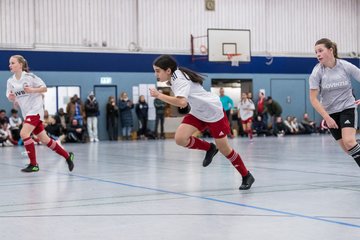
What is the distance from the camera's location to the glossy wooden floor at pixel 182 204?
4.88 metres

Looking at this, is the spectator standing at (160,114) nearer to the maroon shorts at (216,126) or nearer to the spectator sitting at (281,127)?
the spectator sitting at (281,127)

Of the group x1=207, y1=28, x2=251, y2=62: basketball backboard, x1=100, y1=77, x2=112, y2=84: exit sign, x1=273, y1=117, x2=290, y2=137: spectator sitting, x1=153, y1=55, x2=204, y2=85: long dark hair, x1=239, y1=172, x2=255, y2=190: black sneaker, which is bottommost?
x1=273, y1=117, x2=290, y2=137: spectator sitting

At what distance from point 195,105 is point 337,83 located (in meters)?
1.68

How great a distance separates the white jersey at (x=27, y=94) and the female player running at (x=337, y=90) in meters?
4.76

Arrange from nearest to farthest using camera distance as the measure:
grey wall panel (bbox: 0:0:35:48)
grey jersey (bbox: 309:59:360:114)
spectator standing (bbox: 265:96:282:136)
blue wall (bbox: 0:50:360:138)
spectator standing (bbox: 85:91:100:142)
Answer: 1. grey jersey (bbox: 309:59:360:114)
2. grey wall panel (bbox: 0:0:35:48)
3. spectator standing (bbox: 85:91:100:142)
4. blue wall (bbox: 0:50:360:138)
5. spectator standing (bbox: 265:96:282:136)

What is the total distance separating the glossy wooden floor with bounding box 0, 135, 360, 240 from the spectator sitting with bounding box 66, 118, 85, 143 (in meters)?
15.0

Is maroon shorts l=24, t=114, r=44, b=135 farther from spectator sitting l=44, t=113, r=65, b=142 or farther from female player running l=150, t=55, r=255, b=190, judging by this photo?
spectator sitting l=44, t=113, r=65, b=142

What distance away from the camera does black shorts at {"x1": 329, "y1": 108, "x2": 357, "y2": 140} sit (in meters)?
7.23

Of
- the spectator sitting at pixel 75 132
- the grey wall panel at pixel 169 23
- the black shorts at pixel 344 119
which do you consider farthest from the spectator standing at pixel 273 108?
the black shorts at pixel 344 119

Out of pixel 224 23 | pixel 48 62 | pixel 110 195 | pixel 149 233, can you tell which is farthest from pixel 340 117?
pixel 224 23

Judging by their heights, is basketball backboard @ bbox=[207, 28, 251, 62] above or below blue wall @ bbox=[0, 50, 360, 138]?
above

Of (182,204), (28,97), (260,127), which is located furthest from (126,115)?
(182,204)

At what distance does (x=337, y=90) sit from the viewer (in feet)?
24.0

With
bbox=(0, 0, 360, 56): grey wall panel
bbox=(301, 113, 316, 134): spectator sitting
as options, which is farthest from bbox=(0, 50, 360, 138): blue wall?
bbox=(301, 113, 316, 134): spectator sitting
